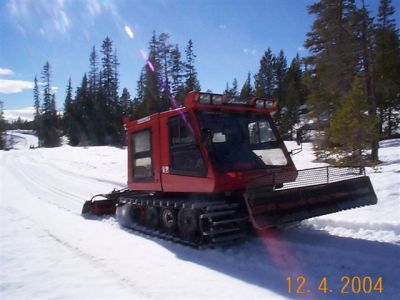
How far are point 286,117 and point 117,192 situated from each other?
117 ft

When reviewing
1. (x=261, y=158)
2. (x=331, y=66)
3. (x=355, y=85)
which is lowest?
(x=261, y=158)

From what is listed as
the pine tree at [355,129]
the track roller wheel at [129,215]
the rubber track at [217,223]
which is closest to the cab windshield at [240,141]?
the rubber track at [217,223]

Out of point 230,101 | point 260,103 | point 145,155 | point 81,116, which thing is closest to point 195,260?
point 230,101

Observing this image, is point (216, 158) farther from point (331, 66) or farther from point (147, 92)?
point (147, 92)

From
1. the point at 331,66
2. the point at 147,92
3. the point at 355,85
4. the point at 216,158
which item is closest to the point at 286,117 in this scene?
the point at 147,92

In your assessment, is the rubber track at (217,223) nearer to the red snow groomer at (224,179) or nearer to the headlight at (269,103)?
the red snow groomer at (224,179)

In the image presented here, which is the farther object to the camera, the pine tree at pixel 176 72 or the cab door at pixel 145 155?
the pine tree at pixel 176 72

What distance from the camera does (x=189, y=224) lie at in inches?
276

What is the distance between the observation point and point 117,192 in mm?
11000

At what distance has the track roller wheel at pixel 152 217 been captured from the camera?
8180mm

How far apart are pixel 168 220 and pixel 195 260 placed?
1.77m

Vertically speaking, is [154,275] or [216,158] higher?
[216,158]
